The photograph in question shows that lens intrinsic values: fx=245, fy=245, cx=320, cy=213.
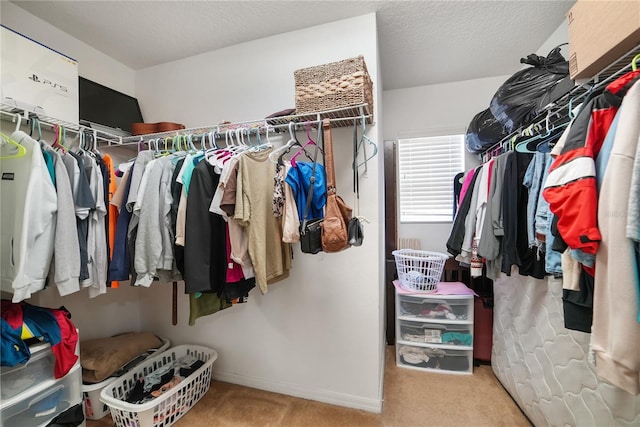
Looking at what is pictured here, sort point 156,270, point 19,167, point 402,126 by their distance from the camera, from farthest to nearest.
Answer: point 402,126 < point 156,270 < point 19,167

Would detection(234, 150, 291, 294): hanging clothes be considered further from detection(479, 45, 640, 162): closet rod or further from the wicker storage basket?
detection(479, 45, 640, 162): closet rod

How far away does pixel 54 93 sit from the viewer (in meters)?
1.49

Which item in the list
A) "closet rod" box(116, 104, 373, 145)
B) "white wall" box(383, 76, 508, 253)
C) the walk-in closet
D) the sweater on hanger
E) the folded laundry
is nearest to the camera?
the sweater on hanger

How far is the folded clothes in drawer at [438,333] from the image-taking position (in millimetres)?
1991

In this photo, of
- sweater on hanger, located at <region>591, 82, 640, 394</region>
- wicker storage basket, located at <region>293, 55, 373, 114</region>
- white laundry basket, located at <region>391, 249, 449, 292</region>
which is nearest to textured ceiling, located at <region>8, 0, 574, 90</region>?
wicker storage basket, located at <region>293, 55, 373, 114</region>

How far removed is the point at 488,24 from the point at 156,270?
2.59 metres

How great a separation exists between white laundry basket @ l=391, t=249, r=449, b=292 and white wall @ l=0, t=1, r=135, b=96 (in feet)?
9.18

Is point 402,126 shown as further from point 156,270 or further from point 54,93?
point 54,93

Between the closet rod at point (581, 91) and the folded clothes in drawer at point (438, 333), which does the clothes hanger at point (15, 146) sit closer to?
the closet rod at point (581, 91)

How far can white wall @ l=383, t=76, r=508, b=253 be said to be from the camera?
7.85ft

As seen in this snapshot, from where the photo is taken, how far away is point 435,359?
80.3 inches

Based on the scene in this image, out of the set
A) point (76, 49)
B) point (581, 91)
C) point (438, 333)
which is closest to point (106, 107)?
point (76, 49)

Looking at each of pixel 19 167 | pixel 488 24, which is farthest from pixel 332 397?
pixel 488 24

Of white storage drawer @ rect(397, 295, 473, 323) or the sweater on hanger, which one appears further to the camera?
white storage drawer @ rect(397, 295, 473, 323)
